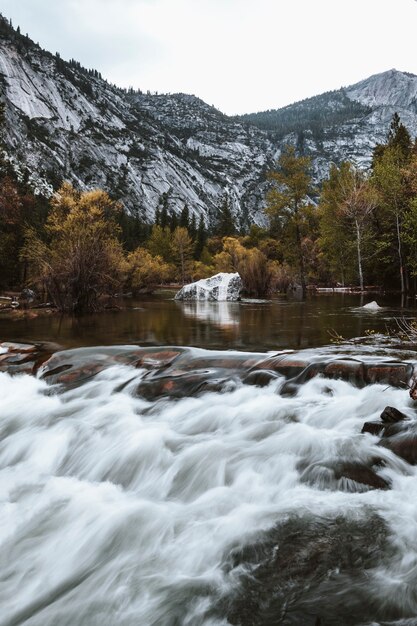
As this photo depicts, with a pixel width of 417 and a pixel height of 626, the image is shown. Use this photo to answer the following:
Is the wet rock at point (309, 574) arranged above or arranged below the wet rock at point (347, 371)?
below

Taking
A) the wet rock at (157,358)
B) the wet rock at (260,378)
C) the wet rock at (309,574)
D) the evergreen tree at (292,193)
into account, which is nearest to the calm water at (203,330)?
the wet rock at (157,358)

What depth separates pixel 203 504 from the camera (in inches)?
150

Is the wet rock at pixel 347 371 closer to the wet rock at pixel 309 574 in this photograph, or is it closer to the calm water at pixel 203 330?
the calm water at pixel 203 330

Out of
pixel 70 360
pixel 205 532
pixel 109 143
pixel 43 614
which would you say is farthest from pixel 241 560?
pixel 109 143

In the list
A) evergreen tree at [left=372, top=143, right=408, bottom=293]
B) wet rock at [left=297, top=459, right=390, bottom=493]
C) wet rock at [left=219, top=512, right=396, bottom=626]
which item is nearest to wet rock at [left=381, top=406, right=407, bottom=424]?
wet rock at [left=297, top=459, right=390, bottom=493]

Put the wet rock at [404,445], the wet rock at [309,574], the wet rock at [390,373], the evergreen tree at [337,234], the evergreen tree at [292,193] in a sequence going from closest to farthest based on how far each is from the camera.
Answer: the wet rock at [309,574] < the wet rock at [404,445] < the wet rock at [390,373] < the evergreen tree at [292,193] < the evergreen tree at [337,234]

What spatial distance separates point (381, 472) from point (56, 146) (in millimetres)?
160549

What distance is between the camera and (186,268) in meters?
65.4

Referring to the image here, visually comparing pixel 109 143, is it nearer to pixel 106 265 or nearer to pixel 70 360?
pixel 106 265

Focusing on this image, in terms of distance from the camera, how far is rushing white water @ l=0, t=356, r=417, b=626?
108 inches

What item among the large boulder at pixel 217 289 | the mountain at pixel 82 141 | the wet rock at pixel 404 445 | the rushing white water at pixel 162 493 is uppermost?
the mountain at pixel 82 141

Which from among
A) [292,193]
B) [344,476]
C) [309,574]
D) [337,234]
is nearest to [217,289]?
[292,193]

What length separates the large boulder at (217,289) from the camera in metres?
27.9

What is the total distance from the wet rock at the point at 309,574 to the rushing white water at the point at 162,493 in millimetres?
97
